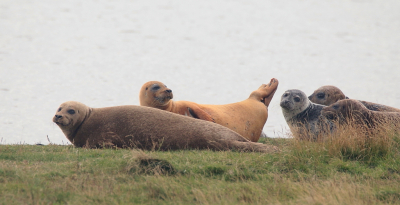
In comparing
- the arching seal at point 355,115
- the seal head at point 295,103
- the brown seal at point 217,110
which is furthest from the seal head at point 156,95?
the arching seal at point 355,115

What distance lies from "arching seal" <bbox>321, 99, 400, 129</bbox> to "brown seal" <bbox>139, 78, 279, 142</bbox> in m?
1.99

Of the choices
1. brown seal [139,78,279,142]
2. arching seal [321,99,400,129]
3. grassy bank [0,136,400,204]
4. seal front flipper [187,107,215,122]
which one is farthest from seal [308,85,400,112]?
grassy bank [0,136,400,204]

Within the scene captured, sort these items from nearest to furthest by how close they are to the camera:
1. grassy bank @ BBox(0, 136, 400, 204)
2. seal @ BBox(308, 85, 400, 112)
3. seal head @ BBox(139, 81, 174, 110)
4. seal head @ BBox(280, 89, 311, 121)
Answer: grassy bank @ BBox(0, 136, 400, 204) → seal head @ BBox(139, 81, 174, 110) → seal head @ BBox(280, 89, 311, 121) → seal @ BBox(308, 85, 400, 112)

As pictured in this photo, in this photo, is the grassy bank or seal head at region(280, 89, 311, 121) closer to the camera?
the grassy bank

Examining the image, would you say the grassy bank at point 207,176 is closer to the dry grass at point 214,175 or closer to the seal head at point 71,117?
the dry grass at point 214,175

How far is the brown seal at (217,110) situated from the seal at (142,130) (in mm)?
1224

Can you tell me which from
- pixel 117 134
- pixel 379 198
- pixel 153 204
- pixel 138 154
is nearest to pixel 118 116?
pixel 117 134

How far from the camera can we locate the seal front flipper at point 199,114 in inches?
420

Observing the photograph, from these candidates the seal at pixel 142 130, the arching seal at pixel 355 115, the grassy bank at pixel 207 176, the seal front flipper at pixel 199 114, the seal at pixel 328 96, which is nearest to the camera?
the grassy bank at pixel 207 176

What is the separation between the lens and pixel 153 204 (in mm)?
5590

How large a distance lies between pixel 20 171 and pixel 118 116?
10.2 ft

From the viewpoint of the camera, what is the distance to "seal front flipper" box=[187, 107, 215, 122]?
1066cm

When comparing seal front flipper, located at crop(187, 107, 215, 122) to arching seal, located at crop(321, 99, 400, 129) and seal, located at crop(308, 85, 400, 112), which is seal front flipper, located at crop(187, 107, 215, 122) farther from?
seal, located at crop(308, 85, 400, 112)

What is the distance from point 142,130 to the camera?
9125 millimetres
